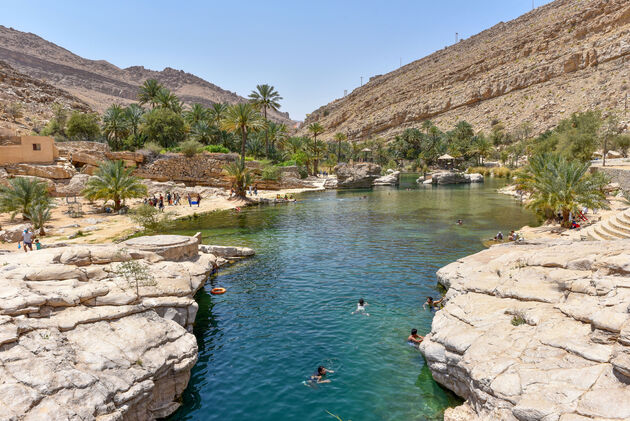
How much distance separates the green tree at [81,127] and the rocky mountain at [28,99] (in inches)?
297

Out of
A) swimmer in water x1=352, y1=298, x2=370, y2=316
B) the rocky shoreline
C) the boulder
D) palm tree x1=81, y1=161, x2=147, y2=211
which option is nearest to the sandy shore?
palm tree x1=81, y1=161, x2=147, y2=211

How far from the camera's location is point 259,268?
20828mm

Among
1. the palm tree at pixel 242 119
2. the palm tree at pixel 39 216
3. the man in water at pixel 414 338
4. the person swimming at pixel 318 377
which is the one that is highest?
the palm tree at pixel 242 119

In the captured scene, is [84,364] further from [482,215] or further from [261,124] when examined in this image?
[261,124]

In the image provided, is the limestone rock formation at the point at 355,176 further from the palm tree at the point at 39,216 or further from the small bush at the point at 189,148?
the palm tree at the point at 39,216

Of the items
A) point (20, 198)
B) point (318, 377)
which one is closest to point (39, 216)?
point (20, 198)

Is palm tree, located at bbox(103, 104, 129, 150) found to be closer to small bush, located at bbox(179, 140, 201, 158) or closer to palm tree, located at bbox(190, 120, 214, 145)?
palm tree, located at bbox(190, 120, 214, 145)

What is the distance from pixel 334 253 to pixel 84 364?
673 inches

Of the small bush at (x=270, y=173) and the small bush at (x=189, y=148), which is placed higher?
the small bush at (x=189, y=148)

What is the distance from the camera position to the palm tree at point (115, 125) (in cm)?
5888

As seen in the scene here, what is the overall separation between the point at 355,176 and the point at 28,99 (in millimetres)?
71664

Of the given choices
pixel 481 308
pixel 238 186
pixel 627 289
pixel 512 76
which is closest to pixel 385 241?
pixel 481 308

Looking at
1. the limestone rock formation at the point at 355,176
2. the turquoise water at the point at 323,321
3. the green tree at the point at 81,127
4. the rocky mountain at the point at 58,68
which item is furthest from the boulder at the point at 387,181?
the rocky mountain at the point at 58,68

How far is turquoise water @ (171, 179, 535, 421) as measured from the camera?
9.48m
